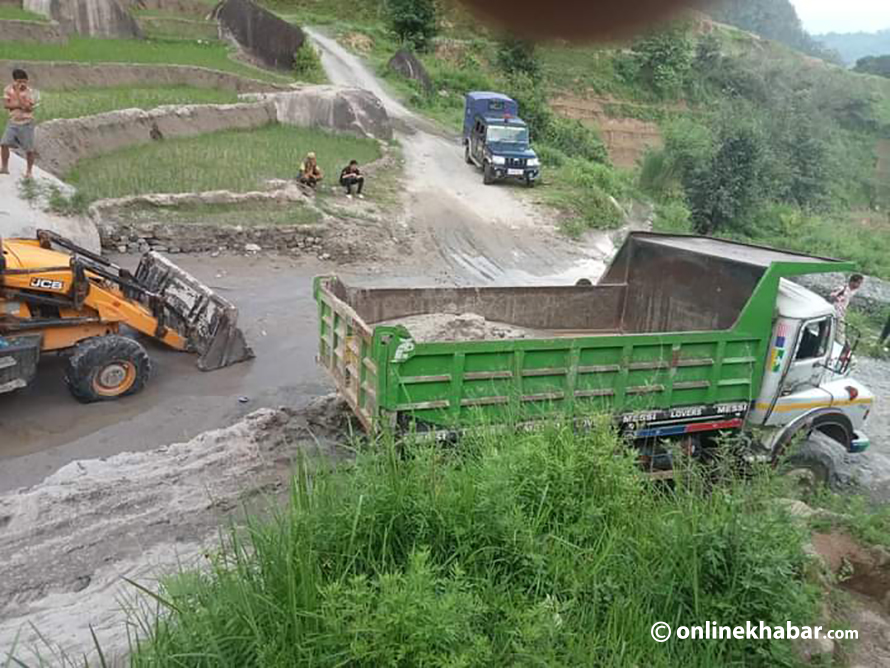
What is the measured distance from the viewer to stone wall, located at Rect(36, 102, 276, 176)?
13953 mm

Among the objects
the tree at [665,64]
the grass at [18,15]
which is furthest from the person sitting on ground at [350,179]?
the tree at [665,64]

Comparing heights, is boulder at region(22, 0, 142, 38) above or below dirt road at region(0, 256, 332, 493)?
above

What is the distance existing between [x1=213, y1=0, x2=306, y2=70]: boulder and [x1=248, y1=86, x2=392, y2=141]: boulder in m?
7.19

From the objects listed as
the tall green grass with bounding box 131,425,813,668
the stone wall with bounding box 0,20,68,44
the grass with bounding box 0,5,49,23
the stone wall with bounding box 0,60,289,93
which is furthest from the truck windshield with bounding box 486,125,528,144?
the tall green grass with bounding box 131,425,813,668

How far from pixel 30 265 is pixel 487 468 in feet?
18.7

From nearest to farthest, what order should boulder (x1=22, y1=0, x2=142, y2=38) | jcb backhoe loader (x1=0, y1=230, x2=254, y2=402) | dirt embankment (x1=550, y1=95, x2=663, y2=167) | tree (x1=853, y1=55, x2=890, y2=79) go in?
jcb backhoe loader (x1=0, y1=230, x2=254, y2=402), boulder (x1=22, y1=0, x2=142, y2=38), dirt embankment (x1=550, y1=95, x2=663, y2=167), tree (x1=853, y1=55, x2=890, y2=79)

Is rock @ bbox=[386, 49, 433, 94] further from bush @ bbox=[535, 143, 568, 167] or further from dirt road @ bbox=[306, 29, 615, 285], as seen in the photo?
Result: dirt road @ bbox=[306, 29, 615, 285]

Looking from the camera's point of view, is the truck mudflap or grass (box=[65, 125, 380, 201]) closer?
the truck mudflap

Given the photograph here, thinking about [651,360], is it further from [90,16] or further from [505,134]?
[90,16]

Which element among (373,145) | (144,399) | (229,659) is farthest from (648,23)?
(373,145)

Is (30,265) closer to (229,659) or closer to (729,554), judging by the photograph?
(229,659)

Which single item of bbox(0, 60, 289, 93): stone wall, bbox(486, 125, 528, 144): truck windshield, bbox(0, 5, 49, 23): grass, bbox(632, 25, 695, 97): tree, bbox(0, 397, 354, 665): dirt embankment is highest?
bbox(632, 25, 695, 97): tree

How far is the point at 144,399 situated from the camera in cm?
743

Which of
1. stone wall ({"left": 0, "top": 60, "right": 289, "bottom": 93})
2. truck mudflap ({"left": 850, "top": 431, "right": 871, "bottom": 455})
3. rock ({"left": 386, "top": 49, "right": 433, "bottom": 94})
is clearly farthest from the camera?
rock ({"left": 386, "top": 49, "right": 433, "bottom": 94})
